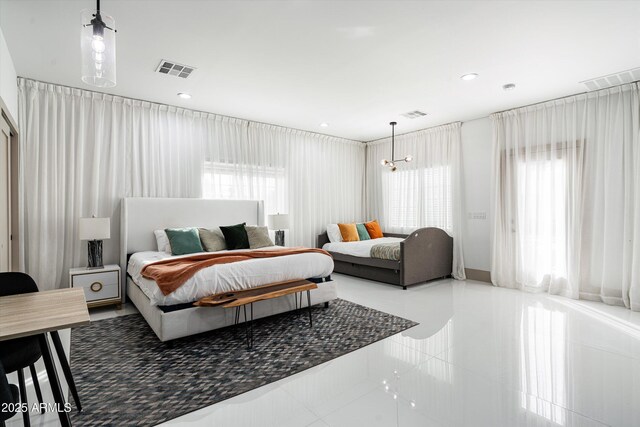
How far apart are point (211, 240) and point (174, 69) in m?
2.20

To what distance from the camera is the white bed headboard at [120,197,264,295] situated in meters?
4.32

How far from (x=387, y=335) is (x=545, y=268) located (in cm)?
315

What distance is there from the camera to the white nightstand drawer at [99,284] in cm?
371

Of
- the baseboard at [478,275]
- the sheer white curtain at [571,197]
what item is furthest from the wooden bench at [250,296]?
the sheer white curtain at [571,197]

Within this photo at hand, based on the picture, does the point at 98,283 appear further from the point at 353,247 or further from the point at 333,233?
the point at 333,233

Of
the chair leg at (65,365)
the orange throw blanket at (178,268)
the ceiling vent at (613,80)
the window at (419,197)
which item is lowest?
the chair leg at (65,365)

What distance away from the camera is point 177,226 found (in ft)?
15.5

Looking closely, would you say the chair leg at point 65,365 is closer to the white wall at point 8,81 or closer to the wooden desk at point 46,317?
the wooden desk at point 46,317

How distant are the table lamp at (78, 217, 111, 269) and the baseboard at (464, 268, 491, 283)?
5544mm

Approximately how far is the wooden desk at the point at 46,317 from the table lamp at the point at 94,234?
7.14 feet

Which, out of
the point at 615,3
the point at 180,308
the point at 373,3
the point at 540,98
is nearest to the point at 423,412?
the point at 180,308

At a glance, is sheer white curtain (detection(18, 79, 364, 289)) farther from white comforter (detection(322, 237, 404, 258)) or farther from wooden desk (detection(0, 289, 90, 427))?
wooden desk (detection(0, 289, 90, 427))

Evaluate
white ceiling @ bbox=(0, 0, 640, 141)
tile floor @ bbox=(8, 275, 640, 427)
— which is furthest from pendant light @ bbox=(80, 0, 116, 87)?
tile floor @ bbox=(8, 275, 640, 427)

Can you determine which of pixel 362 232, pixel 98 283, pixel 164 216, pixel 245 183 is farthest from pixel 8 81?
pixel 362 232
